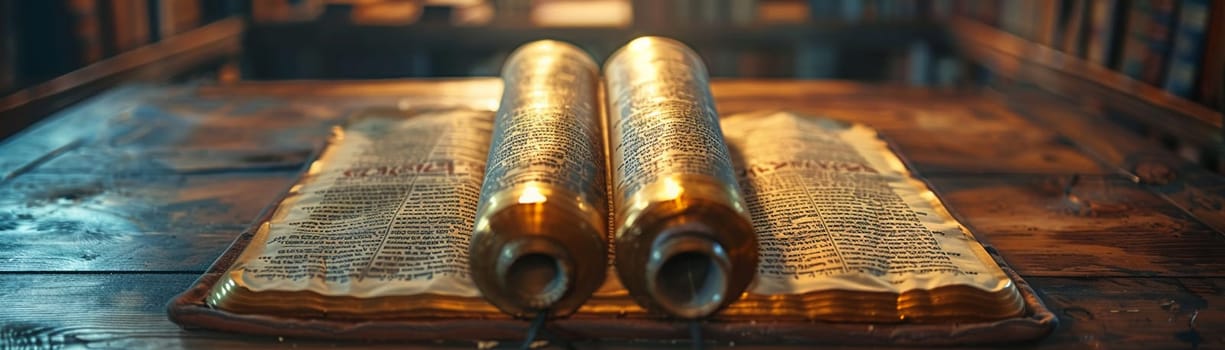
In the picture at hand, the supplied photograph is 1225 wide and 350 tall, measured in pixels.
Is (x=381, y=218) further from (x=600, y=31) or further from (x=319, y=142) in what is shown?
(x=600, y=31)

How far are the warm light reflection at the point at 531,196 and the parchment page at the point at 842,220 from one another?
17cm

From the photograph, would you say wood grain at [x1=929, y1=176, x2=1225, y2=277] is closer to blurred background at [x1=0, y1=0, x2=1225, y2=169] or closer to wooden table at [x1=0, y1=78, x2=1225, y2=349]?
wooden table at [x1=0, y1=78, x2=1225, y2=349]

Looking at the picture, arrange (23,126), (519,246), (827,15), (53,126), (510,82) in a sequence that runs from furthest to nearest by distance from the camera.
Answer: (827,15)
(23,126)
(53,126)
(510,82)
(519,246)

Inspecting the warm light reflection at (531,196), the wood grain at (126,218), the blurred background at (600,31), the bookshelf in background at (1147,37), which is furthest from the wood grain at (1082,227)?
the blurred background at (600,31)

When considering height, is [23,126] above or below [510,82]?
below

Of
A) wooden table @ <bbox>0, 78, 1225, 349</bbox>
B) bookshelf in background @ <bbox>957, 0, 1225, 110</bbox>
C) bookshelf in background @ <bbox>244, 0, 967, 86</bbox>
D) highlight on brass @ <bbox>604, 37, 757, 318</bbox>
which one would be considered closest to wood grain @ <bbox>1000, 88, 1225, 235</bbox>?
wooden table @ <bbox>0, 78, 1225, 349</bbox>

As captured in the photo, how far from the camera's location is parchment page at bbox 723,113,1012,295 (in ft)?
2.69

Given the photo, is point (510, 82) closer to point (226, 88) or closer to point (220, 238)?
point (220, 238)

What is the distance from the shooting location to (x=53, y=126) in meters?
1.50

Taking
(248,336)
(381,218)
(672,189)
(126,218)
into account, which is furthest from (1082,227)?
(126,218)

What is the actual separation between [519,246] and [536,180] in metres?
0.06

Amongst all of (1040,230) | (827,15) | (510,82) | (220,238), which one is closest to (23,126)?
(220,238)

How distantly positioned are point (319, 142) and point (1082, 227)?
3.02 ft

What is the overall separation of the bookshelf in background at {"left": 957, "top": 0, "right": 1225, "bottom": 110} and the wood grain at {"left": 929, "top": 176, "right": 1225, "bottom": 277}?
0.59 meters
